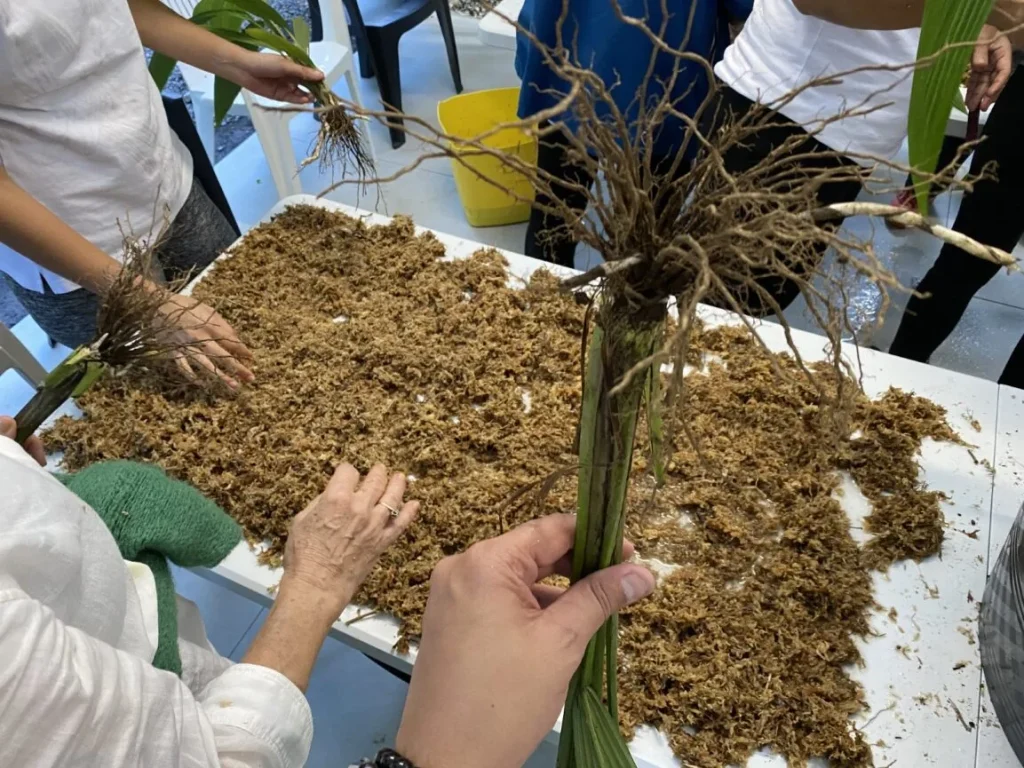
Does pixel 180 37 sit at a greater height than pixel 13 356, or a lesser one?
greater

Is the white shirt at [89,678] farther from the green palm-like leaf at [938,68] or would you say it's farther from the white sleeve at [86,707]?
the green palm-like leaf at [938,68]

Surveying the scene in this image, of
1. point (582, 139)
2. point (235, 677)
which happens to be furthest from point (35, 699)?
point (582, 139)

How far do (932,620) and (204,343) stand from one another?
1.07 metres

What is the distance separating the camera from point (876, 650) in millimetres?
854

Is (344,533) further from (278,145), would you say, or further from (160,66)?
(278,145)

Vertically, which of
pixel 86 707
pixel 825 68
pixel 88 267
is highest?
pixel 825 68

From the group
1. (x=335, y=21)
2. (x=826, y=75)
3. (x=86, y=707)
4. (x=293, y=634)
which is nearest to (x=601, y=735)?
(x=293, y=634)

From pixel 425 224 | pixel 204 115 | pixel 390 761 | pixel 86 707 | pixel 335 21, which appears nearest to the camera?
pixel 86 707

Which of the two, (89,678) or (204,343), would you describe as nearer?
(89,678)

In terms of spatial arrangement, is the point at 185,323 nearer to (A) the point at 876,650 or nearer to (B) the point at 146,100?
(B) the point at 146,100

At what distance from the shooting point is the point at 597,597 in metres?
0.63

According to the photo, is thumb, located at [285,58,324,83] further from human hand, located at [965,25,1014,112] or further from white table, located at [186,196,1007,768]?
human hand, located at [965,25,1014,112]

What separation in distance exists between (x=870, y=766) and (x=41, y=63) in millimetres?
1367

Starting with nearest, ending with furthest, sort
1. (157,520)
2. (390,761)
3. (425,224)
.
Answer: (390,761) < (157,520) < (425,224)
